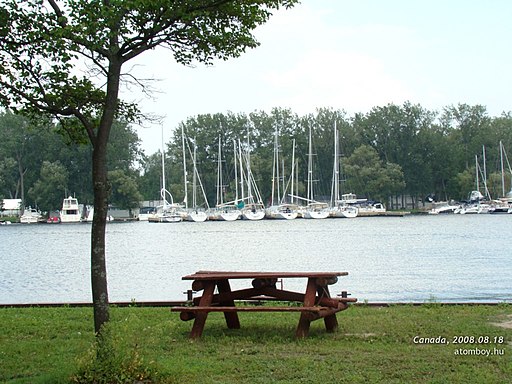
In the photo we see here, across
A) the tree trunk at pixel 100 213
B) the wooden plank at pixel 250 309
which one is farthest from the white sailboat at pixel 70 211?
the tree trunk at pixel 100 213

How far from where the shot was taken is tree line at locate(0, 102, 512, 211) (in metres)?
103

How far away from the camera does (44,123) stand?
373 inches

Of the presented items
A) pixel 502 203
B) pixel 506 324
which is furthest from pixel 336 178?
pixel 506 324

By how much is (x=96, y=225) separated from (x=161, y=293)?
15.0 metres

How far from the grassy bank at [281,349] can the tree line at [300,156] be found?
89303mm

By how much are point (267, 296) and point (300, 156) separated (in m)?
98.7

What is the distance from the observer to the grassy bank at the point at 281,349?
7.29 metres

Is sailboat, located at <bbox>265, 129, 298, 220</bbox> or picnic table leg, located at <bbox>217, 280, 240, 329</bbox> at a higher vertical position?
sailboat, located at <bbox>265, 129, 298, 220</bbox>

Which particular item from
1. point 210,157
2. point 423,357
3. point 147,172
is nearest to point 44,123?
point 423,357

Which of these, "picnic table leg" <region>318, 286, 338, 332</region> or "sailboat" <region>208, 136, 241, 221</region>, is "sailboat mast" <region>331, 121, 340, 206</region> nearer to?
"sailboat" <region>208, 136, 241, 221</region>

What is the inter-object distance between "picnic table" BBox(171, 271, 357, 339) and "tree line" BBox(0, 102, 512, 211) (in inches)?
3538

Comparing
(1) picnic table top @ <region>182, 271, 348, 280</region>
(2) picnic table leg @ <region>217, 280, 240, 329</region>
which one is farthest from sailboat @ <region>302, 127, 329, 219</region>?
(1) picnic table top @ <region>182, 271, 348, 280</region>

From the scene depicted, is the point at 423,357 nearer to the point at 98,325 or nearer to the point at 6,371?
the point at 98,325

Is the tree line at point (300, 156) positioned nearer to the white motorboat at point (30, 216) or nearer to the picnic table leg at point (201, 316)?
the white motorboat at point (30, 216)
